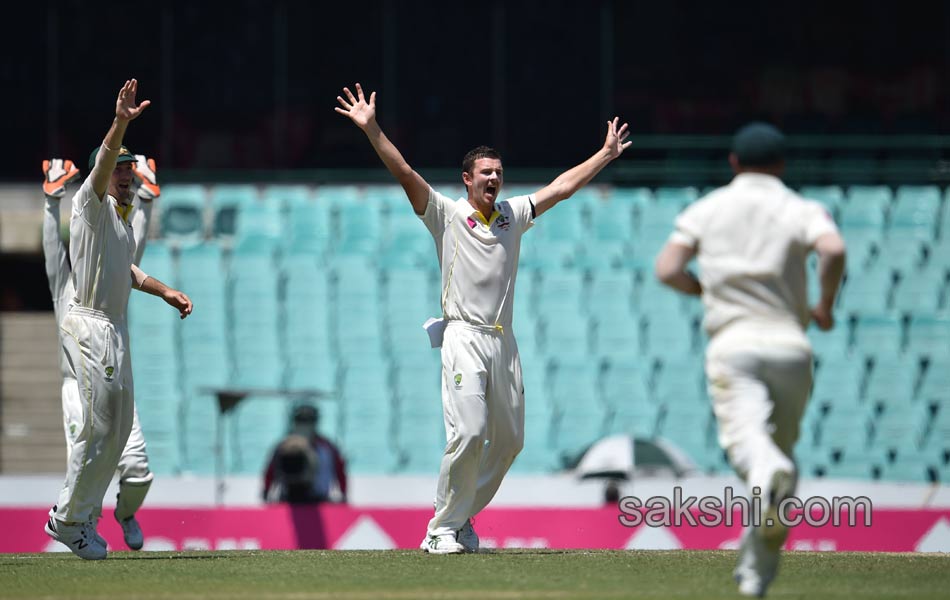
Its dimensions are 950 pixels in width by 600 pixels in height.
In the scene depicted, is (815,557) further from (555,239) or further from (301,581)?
(555,239)

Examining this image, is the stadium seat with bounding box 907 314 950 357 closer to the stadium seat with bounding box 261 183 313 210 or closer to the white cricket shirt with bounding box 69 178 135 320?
the stadium seat with bounding box 261 183 313 210

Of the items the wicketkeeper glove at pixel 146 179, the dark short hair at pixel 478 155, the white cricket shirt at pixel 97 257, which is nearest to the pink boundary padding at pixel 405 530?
the wicketkeeper glove at pixel 146 179

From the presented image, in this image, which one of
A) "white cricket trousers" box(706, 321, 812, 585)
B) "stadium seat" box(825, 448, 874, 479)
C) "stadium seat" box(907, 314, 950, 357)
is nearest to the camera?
"white cricket trousers" box(706, 321, 812, 585)

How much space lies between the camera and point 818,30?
2030 cm

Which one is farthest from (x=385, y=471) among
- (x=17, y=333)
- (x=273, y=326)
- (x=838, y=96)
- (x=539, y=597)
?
(x=539, y=597)

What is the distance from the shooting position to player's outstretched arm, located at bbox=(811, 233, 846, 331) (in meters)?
5.60

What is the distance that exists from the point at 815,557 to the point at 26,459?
1280cm

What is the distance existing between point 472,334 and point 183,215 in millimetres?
11507

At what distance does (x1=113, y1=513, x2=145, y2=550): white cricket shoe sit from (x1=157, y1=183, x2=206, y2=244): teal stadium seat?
33.6 feet

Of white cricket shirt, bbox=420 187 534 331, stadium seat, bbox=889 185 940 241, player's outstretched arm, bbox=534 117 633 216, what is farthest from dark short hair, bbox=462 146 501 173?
stadium seat, bbox=889 185 940 241

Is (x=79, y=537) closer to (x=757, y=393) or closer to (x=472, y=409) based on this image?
(x=472, y=409)

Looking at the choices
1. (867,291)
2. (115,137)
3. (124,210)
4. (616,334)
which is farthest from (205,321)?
(115,137)

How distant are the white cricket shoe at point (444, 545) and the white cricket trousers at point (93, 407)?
5.44ft

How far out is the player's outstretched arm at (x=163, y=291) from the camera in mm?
8008
